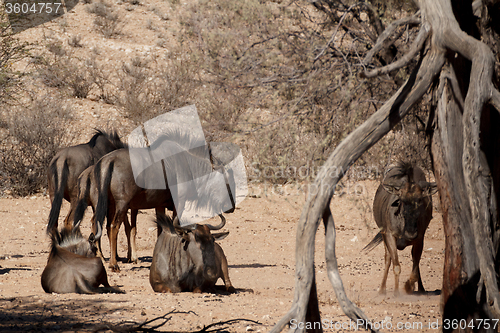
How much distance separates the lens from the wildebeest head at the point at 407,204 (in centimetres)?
730

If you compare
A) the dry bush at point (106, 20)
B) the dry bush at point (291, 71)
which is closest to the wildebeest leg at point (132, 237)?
the dry bush at point (291, 71)

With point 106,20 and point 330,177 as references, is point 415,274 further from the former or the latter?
point 106,20

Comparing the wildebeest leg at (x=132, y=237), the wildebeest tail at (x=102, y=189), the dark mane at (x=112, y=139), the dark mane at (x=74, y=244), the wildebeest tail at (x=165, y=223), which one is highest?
the dark mane at (x=112, y=139)

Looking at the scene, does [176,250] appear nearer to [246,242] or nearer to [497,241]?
[497,241]

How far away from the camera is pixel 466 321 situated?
14.6 feet

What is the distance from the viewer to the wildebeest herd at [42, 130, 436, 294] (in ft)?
21.1

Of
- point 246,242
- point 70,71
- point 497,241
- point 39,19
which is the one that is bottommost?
point 246,242

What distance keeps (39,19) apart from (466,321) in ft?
87.1

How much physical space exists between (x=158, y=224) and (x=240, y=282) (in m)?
1.53

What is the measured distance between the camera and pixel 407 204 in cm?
739

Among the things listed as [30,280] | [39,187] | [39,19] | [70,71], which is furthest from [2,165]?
[39,19]

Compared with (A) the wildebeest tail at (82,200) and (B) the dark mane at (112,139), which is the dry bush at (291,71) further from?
(B) the dark mane at (112,139)

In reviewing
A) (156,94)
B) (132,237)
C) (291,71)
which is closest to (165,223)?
(291,71)

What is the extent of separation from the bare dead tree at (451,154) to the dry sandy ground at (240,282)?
3.57 feet
